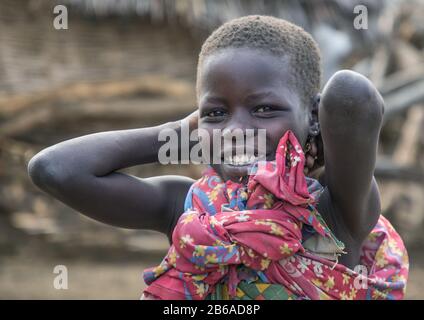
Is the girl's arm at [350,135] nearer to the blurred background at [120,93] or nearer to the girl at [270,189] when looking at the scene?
the girl at [270,189]

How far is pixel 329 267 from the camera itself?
5.82ft

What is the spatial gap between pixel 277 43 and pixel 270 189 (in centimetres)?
42

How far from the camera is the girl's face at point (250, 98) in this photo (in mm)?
1795

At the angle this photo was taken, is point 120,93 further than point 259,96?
Yes

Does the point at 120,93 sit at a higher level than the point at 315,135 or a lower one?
higher

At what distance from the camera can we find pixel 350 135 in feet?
5.52

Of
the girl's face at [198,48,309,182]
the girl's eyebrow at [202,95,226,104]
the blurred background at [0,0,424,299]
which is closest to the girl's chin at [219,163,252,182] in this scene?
the girl's face at [198,48,309,182]

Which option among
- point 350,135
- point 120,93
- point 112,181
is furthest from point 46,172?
point 120,93

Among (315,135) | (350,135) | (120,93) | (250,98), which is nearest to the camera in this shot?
(350,135)

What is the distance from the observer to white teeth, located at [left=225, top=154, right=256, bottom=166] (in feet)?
5.90

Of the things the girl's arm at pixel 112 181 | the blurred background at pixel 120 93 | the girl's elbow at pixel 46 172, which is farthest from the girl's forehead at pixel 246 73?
the blurred background at pixel 120 93

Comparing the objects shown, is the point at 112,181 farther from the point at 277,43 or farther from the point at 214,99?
the point at 277,43
